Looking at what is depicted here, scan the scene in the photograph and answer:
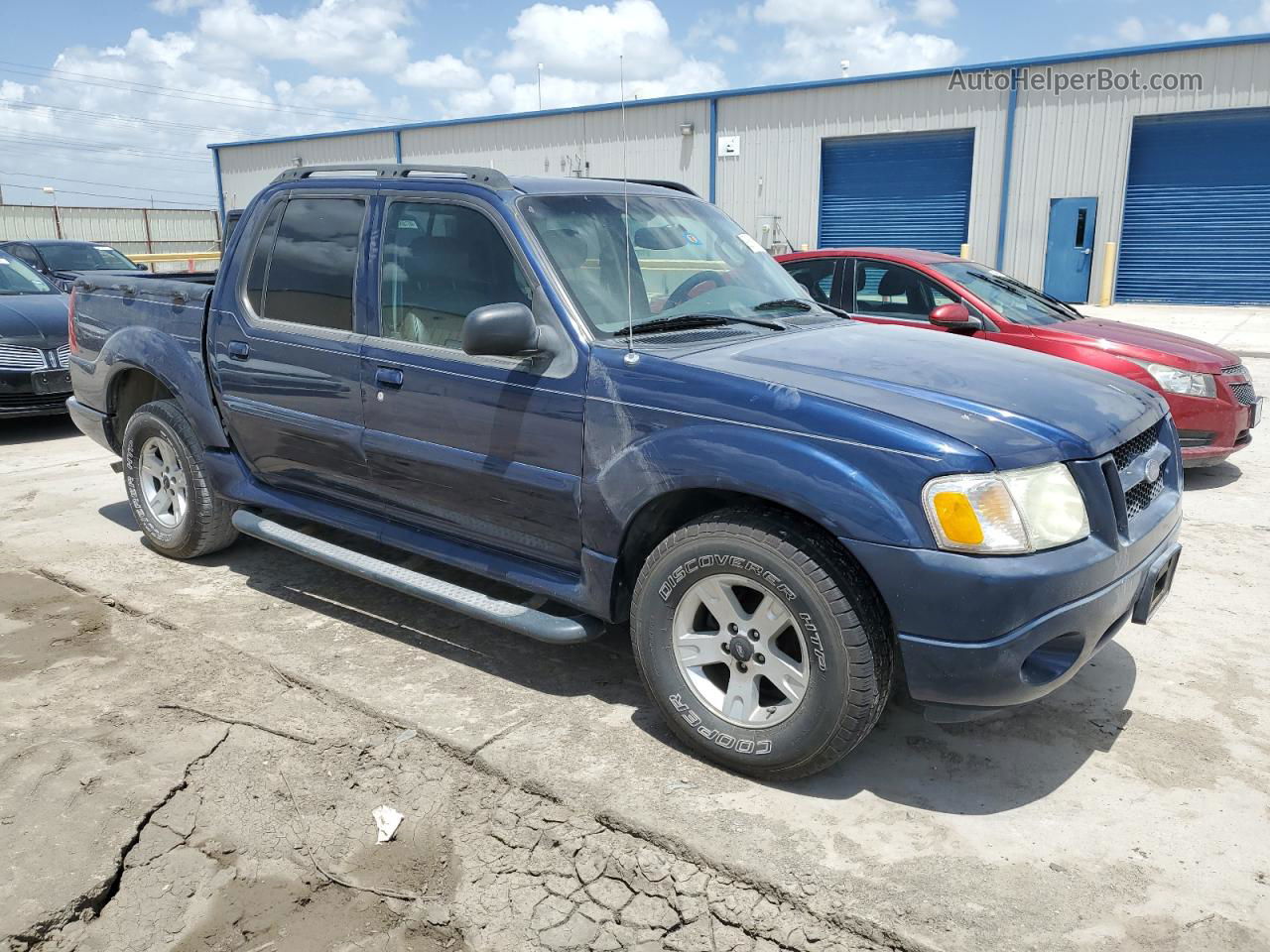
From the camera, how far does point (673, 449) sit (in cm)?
316

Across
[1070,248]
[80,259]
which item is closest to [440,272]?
[80,259]

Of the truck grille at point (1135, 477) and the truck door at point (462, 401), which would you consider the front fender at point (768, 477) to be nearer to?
the truck door at point (462, 401)

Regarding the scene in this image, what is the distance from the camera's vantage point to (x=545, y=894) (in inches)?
106

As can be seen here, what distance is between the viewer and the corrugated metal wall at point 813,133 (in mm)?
22078

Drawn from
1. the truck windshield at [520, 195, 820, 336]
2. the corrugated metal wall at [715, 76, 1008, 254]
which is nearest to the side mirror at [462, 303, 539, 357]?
the truck windshield at [520, 195, 820, 336]

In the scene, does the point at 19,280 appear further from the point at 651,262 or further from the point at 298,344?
the point at 651,262

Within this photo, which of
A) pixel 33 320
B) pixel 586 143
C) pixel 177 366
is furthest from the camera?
pixel 586 143

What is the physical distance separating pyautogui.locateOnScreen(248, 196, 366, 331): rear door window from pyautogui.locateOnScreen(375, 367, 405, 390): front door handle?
304 millimetres

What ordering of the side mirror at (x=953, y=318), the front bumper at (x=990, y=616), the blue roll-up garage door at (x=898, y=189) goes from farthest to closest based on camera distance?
the blue roll-up garage door at (x=898, y=189)
the side mirror at (x=953, y=318)
the front bumper at (x=990, y=616)

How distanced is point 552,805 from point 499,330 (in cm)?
154

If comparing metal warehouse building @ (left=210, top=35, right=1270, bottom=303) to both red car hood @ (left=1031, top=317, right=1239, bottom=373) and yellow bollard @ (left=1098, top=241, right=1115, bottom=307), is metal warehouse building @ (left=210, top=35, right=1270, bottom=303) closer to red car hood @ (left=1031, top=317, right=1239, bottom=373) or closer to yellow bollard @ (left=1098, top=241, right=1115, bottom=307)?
yellow bollard @ (left=1098, top=241, right=1115, bottom=307)

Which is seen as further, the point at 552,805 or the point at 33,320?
the point at 33,320

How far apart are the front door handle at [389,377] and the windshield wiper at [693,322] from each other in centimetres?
100

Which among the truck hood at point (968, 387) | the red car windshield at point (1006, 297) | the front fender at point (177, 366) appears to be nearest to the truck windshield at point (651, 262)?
the truck hood at point (968, 387)
